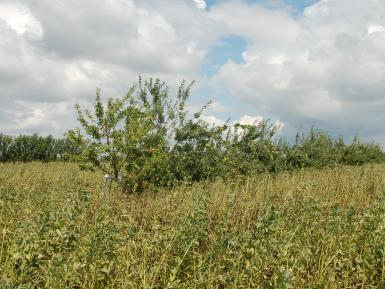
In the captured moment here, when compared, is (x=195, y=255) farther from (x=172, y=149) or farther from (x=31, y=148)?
(x=31, y=148)

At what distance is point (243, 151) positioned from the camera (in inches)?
584

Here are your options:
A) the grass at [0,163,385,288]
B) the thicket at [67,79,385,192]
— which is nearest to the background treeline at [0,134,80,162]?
the thicket at [67,79,385,192]

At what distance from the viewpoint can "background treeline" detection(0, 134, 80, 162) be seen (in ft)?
93.2

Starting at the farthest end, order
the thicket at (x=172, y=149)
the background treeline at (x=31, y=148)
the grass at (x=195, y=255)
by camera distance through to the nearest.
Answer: the background treeline at (x=31, y=148) < the thicket at (x=172, y=149) < the grass at (x=195, y=255)

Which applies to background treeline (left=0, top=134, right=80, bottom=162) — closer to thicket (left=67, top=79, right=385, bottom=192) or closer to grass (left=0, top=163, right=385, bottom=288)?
thicket (left=67, top=79, right=385, bottom=192)

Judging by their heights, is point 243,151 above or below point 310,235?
above

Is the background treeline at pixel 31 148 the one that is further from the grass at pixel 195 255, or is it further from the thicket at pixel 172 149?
the grass at pixel 195 255

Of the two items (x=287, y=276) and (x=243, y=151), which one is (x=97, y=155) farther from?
(x=287, y=276)

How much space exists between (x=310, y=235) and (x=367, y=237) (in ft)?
2.37

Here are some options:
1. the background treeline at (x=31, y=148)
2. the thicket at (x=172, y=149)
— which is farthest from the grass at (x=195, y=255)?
the background treeline at (x=31, y=148)

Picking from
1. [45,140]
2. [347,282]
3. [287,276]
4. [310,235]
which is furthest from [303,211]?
[45,140]

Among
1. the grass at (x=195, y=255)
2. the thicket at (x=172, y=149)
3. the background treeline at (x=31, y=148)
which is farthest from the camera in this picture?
the background treeline at (x=31, y=148)

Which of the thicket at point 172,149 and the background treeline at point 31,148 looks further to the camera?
the background treeline at point 31,148

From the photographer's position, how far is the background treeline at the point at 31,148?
93.2 feet
